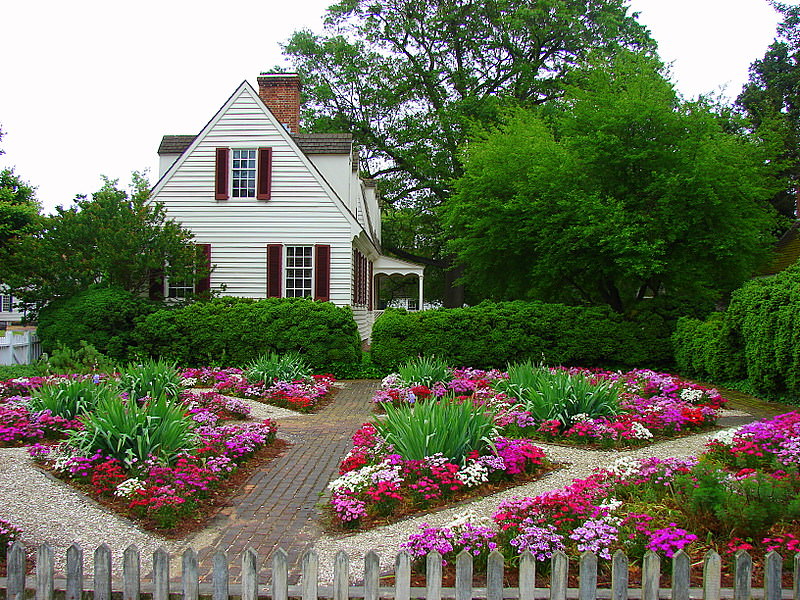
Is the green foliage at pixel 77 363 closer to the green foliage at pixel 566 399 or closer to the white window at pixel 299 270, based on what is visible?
the white window at pixel 299 270

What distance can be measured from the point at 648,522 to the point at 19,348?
16307mm

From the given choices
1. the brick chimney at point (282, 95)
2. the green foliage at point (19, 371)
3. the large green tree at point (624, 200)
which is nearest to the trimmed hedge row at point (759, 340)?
the large green tree at point (624, 200)

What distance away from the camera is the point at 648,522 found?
4.82 metres

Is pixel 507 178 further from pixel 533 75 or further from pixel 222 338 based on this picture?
pixel 533 75

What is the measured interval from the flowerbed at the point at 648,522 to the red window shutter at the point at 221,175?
16.3 metres

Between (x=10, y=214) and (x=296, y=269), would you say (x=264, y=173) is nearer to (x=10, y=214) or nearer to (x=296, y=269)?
(x=296, y=269)

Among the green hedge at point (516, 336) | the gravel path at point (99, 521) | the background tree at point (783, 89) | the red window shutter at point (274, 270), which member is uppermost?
the background tree at point (783, 89)

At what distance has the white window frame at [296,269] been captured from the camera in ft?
65.8

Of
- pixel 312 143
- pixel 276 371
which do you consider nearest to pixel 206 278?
pixel 312 143

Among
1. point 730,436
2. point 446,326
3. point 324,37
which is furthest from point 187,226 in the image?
point 324,37

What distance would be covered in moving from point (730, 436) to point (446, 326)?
10.1 m

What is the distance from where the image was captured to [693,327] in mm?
16797

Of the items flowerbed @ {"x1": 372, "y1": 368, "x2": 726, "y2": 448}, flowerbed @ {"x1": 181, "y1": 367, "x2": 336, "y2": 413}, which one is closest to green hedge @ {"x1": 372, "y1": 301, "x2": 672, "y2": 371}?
flowerbed @ {"x1": 181, "y1": 367, "x2": 336, "y2": 413}

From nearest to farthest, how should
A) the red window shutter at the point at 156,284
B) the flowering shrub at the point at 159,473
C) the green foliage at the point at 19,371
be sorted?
the flowering shrub at the point at 159,473 < the green foliage at the point at 19,371 < the red window shutter at the point at 156,284
